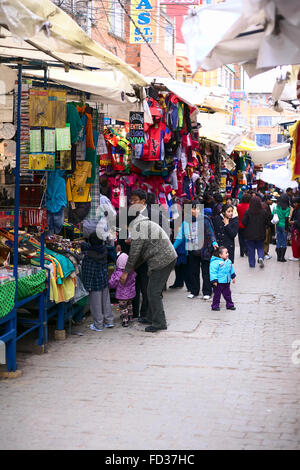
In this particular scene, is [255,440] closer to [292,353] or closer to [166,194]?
[292,353]

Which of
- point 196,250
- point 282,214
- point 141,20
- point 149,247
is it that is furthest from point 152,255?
point 141,20

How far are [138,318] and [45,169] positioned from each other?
10.8 ft

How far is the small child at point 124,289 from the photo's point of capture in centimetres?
924

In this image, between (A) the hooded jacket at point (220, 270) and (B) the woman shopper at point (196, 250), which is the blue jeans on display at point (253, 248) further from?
(A) the hooded jacket at point (220, 270)

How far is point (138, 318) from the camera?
9.66 meters

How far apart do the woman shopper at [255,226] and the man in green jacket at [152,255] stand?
6.91m

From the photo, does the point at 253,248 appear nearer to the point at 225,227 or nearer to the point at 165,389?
the point at 225,227

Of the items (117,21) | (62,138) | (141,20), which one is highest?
(117,21)

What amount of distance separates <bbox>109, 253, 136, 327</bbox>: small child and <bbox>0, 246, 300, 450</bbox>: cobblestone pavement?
20cm

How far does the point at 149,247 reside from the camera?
8.78 metres

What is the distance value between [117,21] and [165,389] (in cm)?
1779
